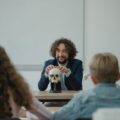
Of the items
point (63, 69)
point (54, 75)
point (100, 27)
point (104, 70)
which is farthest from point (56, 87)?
point (100, 27)

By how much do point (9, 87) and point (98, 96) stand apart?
1.65 ft

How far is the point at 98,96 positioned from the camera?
2.03 meters

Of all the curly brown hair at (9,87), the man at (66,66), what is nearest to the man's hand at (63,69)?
the man at (66,66)

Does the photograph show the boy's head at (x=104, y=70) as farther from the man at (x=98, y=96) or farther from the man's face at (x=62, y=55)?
the man's face at (x=62, y=55)

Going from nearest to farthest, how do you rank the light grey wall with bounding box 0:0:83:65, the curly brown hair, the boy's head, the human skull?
the curly brown hair, the boy's head, the human skull, the light grey wall with bounding box 0:0:83:65

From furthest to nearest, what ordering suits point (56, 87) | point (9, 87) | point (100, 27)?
1. point (100, 27)
2. point (56, 87)
3. point (9, 87)

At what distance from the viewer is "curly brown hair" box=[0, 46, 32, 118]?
6.17ft

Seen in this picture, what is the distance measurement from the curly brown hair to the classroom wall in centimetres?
363

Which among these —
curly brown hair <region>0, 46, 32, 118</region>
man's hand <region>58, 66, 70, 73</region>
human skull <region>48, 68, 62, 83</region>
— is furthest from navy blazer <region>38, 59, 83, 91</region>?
curly brown hair <region>0, 46, 32, 118</region>

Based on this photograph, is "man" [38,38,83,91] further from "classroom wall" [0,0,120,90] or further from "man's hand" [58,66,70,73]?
"classroom wall" [0,0,120,90]

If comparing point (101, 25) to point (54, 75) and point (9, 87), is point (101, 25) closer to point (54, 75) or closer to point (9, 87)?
point (54, 75)

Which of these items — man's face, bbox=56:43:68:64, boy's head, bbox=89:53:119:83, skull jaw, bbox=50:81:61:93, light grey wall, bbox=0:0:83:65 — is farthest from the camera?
light grey wall, bbox=0:0:83:65

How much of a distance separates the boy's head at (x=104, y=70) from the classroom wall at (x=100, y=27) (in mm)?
3457

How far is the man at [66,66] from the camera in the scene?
4234 mm
